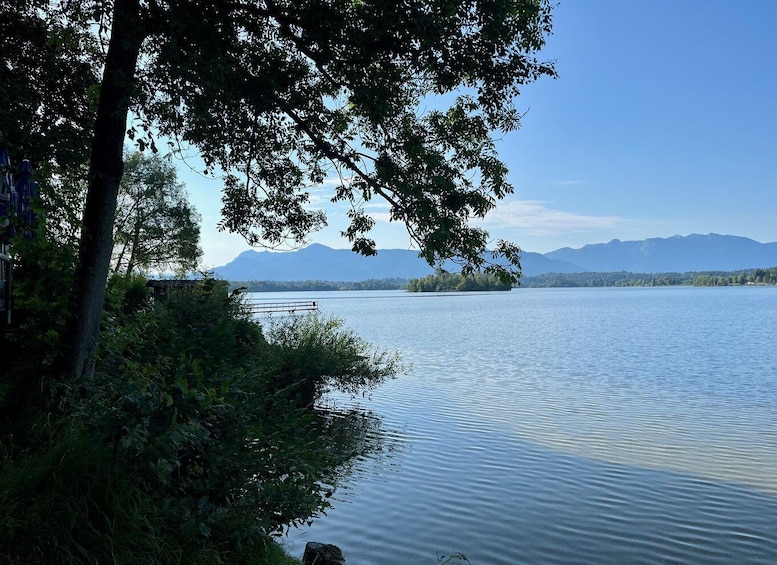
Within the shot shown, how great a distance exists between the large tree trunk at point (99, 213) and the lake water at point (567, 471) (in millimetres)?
4687

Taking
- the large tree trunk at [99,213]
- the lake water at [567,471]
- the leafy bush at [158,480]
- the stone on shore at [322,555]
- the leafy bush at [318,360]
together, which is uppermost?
the large tree trunk at [99,213]

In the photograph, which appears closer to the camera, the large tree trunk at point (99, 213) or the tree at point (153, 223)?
the large tree trunk at point (99, 213)

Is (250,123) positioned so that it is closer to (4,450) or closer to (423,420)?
(4,450)

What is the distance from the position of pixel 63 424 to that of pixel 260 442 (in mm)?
2986

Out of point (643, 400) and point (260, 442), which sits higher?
point (260, 442)

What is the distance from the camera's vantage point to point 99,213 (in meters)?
9.13

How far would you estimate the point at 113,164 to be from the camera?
30.1 ft

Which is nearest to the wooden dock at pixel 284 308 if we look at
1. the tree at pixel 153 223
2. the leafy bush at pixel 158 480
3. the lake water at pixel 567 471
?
the tree at pixel 153 223

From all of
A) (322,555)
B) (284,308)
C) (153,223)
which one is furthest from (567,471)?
(284,308)

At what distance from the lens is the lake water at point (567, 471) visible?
10.6 meters

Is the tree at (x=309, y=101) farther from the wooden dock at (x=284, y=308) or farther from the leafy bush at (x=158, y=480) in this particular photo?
the wooden dock at (x=284, y=308)

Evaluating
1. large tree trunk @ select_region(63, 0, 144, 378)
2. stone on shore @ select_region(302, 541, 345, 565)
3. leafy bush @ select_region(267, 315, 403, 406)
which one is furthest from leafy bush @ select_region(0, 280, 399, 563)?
leafy bush @ select_region(267, 315, 403, 406)

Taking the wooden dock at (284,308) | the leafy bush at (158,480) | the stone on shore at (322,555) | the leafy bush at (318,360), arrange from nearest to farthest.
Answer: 1. the leafy bush at (158,480)
2. the stone on shore at (322,555)
3. the leafy bush at (318,360)
4. the wooden dock at (284,308)

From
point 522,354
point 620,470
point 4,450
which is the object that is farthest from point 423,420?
point 522,354
